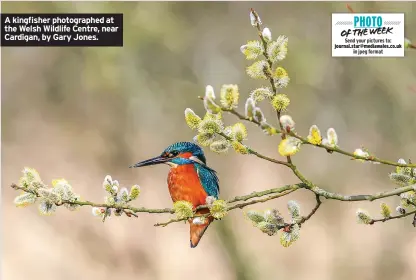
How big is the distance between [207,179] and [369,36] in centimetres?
40

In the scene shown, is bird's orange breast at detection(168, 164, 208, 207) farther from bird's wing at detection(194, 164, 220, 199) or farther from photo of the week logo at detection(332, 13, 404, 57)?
photo of the week logo at detection(332, 13, 404, 57)

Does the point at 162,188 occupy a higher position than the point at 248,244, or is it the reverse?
the point at 162,188

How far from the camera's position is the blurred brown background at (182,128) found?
1.79m

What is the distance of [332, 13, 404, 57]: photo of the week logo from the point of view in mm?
1056

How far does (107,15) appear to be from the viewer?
1.29m

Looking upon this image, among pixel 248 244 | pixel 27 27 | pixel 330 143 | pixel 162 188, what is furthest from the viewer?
pixel 248 244

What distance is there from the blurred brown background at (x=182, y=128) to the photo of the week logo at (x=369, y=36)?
612mm

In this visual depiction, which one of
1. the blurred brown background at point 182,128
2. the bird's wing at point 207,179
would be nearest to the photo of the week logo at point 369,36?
the bird's wing at point 207,179

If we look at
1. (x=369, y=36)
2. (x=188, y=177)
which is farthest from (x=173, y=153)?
(x=369, y=36)

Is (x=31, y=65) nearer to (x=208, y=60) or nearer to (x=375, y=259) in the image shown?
(x=208, y=60)

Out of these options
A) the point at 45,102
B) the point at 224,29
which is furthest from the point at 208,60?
the point at 45,102

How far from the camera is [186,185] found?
103 centimetres

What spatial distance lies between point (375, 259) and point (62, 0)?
1.31 meters

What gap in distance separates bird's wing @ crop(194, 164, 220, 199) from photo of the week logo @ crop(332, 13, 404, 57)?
1.08 ft
